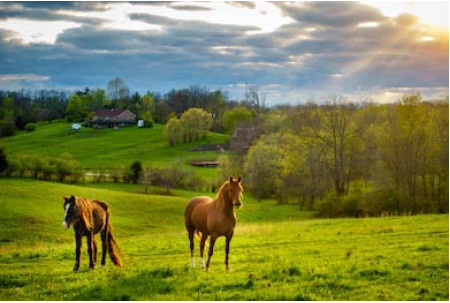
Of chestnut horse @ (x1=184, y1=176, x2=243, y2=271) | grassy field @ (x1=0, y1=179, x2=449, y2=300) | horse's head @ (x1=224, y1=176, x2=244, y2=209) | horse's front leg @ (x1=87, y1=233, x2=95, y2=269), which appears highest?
horse's head @ (x1=224, y1=176, x2=244, y2=209)

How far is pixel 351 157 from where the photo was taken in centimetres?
3741

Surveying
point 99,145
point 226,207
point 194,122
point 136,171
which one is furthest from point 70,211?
point 136,171

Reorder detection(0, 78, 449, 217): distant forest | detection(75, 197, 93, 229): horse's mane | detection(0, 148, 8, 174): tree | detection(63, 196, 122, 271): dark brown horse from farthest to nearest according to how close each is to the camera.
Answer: detection(0, 78, 449, 217): distant forest < detection(0, 148, 8, 174): tree < detection(75, 197, 93, 229): horse's mane < detection(63, 196, 122, 271): dark brown horse

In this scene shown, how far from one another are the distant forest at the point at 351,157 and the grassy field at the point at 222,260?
7.47 metres

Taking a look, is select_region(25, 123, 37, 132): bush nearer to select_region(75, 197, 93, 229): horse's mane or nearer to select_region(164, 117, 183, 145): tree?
select_region(164, 117, 183, 145): tree

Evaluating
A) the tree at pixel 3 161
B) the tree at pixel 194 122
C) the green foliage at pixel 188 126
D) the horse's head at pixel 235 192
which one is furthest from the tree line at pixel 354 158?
the horse's head at pixel 235 192

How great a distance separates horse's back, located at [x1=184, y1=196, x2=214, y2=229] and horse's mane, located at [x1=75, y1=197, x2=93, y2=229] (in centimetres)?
210

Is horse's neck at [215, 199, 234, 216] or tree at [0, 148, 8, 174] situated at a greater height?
tree at [0, 148, 8, 174]

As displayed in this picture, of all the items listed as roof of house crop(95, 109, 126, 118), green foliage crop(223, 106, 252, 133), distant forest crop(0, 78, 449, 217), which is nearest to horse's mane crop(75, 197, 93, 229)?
roof of house crop(95, 109, 126, 118)

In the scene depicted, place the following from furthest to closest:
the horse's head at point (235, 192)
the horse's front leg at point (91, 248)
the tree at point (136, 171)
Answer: the tree at point (136, 171) < the horse's front leg at point (91, 248) < the horse's head at point (235, 192)

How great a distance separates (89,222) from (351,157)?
97.0 feet

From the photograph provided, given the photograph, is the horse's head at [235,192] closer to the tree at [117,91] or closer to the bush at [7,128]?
the tree at [117,91]

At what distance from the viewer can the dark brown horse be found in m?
9.88

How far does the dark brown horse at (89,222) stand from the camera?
9.88m
